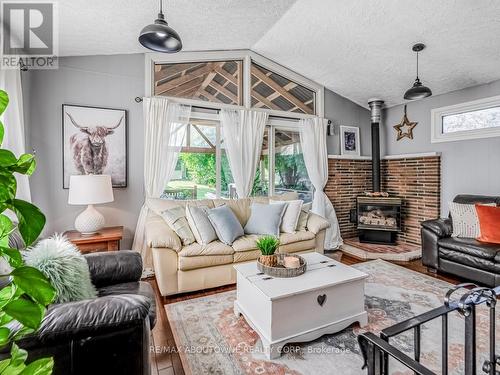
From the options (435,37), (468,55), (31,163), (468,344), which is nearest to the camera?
(31,163)

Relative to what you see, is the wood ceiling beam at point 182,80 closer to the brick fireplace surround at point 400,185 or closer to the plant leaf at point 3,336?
the brick fireplace surround at point 400,185

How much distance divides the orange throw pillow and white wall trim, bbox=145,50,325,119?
266 cm

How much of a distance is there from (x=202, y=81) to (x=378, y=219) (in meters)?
3.54

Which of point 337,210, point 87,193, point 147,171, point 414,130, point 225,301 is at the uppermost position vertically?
point 414,130

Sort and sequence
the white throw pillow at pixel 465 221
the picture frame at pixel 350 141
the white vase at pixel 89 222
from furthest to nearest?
the picture frame at pixel 350 141 → the white throw pillow at pixel 465 221 → the white vase at pixel 89 222

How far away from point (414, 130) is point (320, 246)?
2800mm

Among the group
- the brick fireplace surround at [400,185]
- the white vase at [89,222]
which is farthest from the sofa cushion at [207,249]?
the brick fireplace surround at [400,185]

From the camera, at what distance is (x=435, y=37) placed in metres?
2.98

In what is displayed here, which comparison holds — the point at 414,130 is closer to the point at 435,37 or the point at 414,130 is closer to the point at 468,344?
the point at 435,37

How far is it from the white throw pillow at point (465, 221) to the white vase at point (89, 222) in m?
3.99

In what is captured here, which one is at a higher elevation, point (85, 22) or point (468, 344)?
point (85, 22)

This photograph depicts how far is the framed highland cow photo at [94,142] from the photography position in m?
3.00

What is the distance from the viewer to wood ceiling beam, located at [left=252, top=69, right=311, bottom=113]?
4.15 metres

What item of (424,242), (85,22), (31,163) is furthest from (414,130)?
(31,163)
